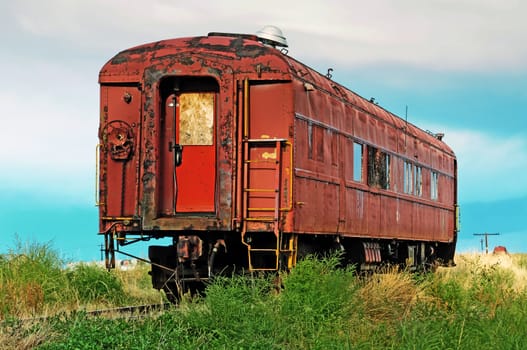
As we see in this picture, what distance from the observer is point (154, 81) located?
1263 cm

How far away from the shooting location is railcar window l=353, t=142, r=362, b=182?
51.5 feet

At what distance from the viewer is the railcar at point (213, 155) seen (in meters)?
12.3

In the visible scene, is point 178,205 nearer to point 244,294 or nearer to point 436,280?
point 244,294

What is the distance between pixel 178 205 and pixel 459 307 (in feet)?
14.7

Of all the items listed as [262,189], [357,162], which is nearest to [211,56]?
[262,189]

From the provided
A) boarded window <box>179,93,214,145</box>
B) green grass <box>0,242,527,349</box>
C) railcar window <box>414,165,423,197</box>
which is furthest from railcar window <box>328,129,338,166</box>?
railcar window <box>414,165,423,197</box>

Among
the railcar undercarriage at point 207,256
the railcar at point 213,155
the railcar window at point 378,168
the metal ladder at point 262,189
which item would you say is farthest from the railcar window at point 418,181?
the metal ladder at point 262,189

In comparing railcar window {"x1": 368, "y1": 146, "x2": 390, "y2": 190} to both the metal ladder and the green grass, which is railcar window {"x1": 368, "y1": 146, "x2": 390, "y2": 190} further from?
the green grass

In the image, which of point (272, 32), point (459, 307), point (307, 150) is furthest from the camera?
point (272, 32)

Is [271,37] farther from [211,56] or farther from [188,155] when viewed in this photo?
[188,155]

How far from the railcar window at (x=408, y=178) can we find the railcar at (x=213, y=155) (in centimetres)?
637

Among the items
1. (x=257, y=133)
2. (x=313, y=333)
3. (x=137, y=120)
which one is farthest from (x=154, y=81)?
(x=313, y=333)

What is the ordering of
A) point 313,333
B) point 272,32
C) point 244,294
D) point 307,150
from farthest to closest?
point 272,32
point 307,150
point 244,294
point 313,333

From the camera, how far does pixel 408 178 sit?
66.9 feet
